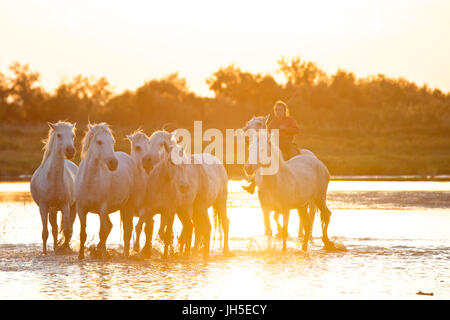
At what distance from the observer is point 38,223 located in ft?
59.5

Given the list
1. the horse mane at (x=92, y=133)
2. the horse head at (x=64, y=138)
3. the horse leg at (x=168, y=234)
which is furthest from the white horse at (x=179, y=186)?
the horse head at (x=64, y=138)

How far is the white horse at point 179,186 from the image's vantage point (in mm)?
12205

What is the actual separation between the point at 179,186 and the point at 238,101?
193 feet

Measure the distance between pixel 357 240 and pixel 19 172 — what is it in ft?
90.6

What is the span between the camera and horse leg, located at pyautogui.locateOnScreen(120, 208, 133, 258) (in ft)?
41.5

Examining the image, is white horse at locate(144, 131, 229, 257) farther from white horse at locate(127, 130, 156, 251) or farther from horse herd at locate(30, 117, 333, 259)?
white horse at locate(127, 130, 156, 251)

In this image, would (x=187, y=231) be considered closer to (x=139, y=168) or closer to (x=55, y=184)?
(x=139, y=168)

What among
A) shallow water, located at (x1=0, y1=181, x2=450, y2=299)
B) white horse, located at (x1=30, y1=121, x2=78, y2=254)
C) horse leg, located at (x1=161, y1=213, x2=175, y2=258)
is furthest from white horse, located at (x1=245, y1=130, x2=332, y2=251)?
white horse, located at (x1=30, y1=121, x2=78, y2=254)

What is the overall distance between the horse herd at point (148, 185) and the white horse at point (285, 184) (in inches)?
0.6

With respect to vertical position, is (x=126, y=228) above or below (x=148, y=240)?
above

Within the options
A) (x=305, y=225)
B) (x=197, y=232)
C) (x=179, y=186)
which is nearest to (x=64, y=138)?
(x=179, y=186)

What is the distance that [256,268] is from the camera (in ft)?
37.5

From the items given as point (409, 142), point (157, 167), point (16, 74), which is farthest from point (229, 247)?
point (16, 74)
